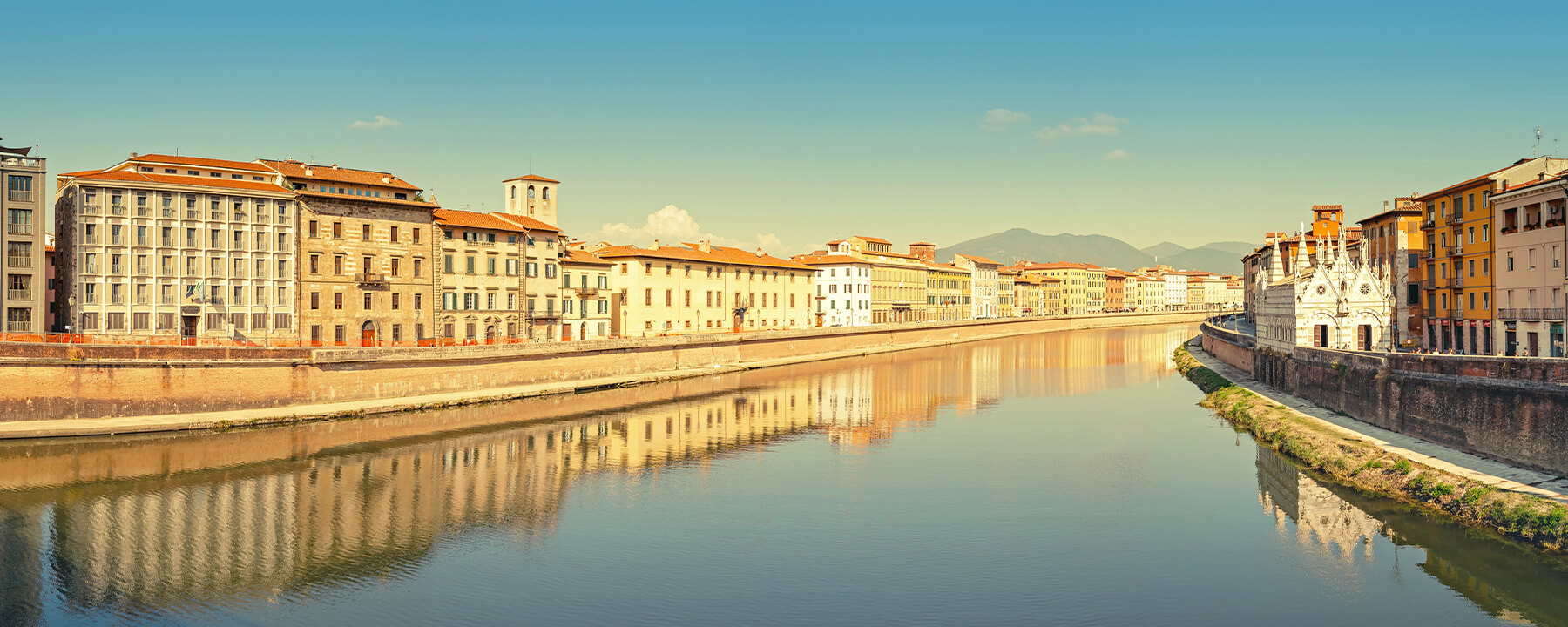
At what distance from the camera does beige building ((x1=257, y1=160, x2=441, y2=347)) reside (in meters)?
58.5

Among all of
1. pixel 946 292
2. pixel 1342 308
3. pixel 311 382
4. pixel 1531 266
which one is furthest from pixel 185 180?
pixel 946 292

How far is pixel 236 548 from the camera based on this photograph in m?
28.4

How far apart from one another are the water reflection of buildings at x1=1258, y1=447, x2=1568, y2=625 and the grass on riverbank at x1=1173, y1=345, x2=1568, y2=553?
2.07 feet

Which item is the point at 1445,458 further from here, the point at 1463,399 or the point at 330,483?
the point at 330,483

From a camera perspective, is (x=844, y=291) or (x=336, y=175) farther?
(x=844, y=291)

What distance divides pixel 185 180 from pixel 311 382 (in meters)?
15.0

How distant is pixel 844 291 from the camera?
403 ft

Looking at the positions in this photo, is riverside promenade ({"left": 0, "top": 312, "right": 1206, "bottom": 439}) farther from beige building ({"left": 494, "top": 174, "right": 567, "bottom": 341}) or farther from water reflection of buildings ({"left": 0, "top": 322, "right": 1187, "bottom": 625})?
beige building ({"left": 494, "top": 174, "right": 567, "bottom": 341})

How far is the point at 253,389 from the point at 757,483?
27.5 m

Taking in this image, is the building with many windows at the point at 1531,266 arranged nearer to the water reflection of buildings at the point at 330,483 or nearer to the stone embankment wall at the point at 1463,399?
the stone embankment wall at the point at 1463,399

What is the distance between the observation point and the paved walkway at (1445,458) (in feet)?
92.4

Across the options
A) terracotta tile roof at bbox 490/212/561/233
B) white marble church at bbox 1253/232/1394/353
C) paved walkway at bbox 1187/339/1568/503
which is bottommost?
paved walkway at bbox 1187/339/1568/503

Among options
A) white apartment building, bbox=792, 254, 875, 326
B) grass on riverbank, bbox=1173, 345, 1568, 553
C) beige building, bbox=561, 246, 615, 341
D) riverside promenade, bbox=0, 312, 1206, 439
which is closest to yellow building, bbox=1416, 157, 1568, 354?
grass on riverbank, bbox=1173, 345, 1568, 553

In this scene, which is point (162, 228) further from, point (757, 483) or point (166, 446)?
point (757, 483)
